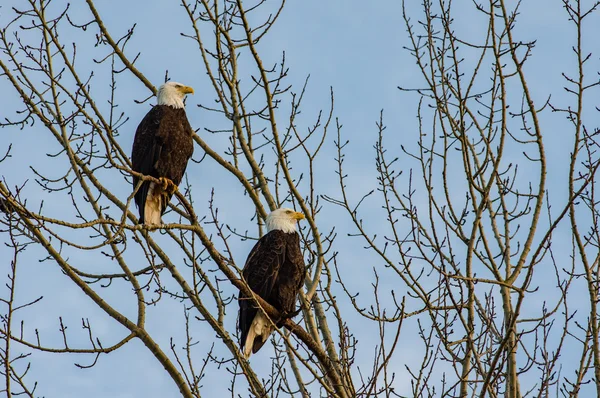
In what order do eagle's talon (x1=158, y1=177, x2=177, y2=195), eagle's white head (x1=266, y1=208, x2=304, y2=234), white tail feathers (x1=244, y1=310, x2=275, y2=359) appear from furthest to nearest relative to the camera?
eagle's talon (x1=158, y1=177, x2=177, y2=195) → eagle's white head (x1=266, y1=208, x2=304, y2=234) → white tail feathers (x1=244, y1=310, x2=275, y2=359)

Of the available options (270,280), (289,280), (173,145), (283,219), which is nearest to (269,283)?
(270,280)

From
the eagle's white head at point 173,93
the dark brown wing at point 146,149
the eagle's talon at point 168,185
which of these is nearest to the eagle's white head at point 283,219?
the eagle's talon at point 168,185

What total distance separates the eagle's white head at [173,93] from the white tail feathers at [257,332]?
1.98m

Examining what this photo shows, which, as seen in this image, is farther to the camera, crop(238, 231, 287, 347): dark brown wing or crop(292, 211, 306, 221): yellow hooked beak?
crop(292, 211, 306, 221): yellow hooked beak

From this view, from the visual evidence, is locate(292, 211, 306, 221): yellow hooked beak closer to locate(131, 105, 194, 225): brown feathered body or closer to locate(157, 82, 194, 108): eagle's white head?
locate(131, 105, 194, 225): brown feathered body

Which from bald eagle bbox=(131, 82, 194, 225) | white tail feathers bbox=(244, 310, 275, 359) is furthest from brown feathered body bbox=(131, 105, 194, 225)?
white tail feathers bbox=(244, 310, 275, 359)

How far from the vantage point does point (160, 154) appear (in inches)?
254

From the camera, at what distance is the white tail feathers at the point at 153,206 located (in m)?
6.39

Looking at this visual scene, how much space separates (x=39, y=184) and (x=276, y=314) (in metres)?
1.86

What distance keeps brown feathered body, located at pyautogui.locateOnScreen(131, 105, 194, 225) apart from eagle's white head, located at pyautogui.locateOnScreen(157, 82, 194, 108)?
0.09 meters

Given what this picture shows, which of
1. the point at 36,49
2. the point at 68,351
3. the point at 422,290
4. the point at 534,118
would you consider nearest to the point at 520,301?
the point at 422,290

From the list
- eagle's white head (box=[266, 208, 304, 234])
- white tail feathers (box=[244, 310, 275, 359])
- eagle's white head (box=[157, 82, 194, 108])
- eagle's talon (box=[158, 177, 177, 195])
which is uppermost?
eagle's white head (box=[157, 82, 194, 108])

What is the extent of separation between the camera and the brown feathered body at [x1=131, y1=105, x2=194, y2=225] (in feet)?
21.1

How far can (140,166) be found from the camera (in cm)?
657
